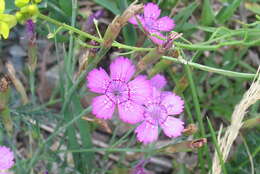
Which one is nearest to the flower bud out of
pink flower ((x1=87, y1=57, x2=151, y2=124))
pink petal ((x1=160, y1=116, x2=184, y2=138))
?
pink flower ((x1=87, y1=57, x2=151, y2=124))

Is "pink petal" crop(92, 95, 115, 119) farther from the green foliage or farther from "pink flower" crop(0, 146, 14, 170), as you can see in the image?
"pink flower" crop(0, 146, 14, 170)

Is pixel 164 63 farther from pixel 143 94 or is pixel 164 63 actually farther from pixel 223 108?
pixel 223 108

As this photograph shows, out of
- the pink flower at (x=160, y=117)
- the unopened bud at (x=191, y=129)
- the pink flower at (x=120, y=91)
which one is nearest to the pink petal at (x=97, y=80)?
the pink flower at (x=120, y=91)

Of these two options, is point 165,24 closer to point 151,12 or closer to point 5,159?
point 151,12

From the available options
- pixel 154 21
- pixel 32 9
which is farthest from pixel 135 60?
pixel 32 9

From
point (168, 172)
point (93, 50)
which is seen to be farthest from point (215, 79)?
point (93, 50)
